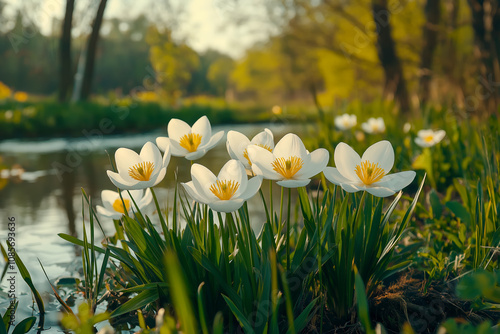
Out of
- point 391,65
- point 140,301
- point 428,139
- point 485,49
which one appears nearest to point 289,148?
Answer: point 140,301

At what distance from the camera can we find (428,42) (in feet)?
27.6

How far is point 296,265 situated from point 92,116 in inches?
354

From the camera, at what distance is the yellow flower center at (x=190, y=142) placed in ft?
4.87

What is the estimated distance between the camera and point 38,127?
9039mm

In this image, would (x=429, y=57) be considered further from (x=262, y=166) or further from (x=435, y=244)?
(x=262, y=166)

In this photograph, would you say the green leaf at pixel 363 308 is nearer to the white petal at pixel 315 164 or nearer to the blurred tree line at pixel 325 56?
the white petal at pixel 315 164

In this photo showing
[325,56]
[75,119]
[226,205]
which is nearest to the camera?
[226,205]

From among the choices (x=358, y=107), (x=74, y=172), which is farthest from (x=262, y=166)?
(x=358, y=107)

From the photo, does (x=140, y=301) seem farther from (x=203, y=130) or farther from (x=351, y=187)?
(x=351, y=187)

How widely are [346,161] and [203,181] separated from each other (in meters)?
0.40

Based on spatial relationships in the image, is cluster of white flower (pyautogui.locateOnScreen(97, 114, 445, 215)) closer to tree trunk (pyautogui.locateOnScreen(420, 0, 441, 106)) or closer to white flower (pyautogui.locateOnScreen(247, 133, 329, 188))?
white flower (pyautogui.locateOnScreen(247, 133, 329, 188))

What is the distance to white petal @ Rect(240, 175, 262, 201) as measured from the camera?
1.20 m

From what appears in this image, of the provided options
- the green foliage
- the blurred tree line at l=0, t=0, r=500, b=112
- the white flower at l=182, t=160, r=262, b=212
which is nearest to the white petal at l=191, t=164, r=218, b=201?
the white flower at l=182, t=160, r=262, b=212

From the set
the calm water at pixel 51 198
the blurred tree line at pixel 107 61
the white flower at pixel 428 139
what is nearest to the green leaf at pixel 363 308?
the calm water at pixel 51 198
